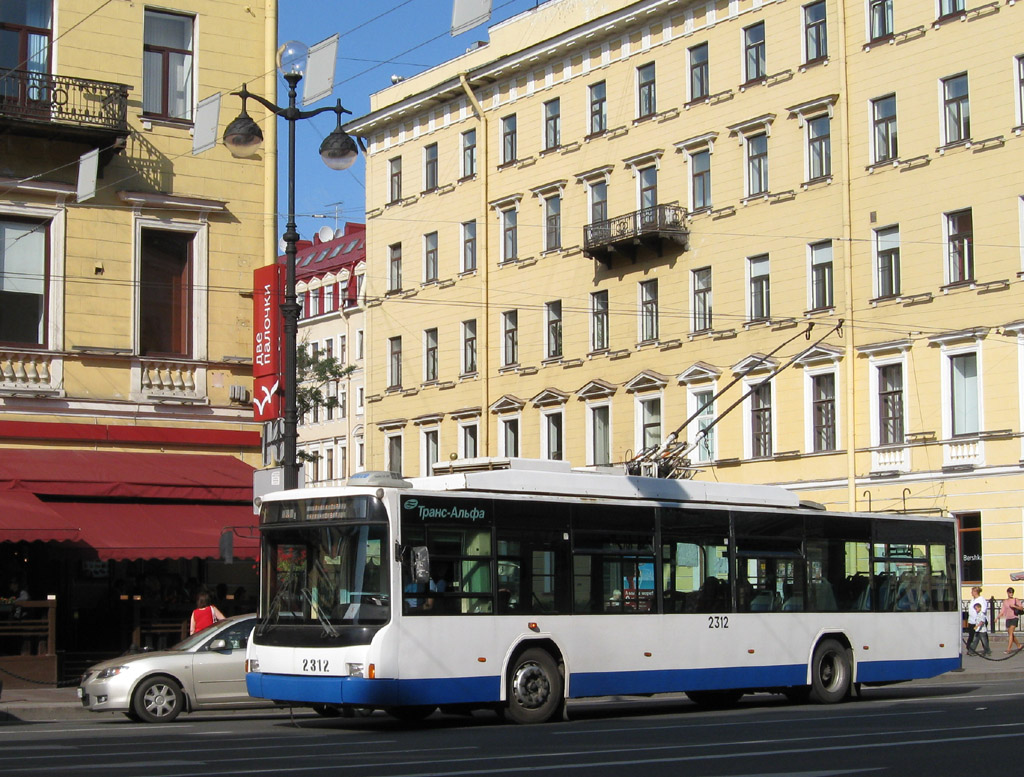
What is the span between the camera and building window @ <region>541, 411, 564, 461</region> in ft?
178

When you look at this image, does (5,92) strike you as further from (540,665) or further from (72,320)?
(540,665)

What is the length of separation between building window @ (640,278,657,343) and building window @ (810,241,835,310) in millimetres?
6678

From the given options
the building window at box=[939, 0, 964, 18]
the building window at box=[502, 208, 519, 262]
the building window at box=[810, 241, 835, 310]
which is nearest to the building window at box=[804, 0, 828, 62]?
the building window at box=[939, 0, 964, 18]

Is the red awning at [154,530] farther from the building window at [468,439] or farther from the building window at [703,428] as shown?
the building window at [468,439]

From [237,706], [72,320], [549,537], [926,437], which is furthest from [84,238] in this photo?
[926,437]

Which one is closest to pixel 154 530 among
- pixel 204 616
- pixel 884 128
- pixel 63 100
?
pixel 204 616

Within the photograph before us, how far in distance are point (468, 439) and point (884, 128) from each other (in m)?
21.1

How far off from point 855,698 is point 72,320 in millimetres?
13885

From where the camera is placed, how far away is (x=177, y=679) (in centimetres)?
1953

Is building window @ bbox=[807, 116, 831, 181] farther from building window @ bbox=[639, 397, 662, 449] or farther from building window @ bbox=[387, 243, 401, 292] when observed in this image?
building window @ bbox=[387, 243, 401, 292]

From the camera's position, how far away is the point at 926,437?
4159 cm

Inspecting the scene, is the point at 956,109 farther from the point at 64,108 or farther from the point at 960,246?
the point at 64,108

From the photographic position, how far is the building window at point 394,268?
62375mm

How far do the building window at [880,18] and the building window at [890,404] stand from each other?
933cm
